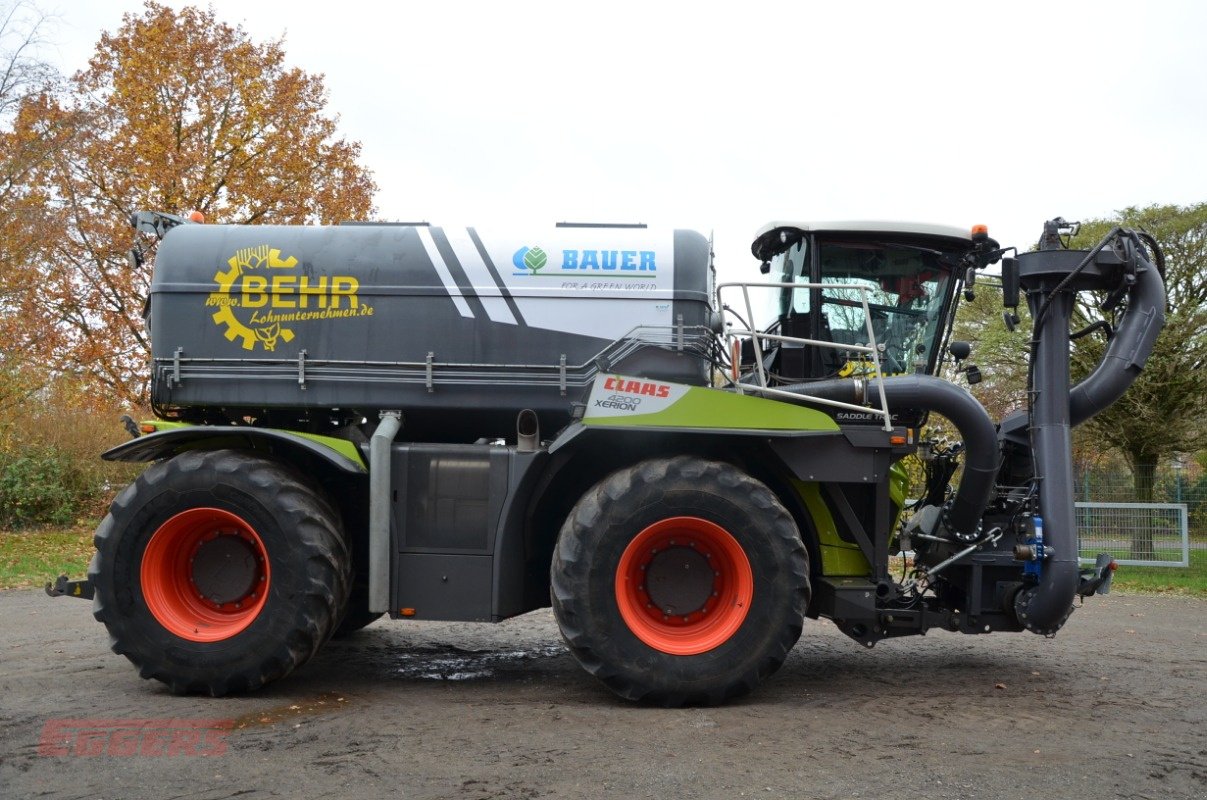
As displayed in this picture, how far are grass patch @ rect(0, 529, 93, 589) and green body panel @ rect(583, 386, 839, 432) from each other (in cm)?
1000

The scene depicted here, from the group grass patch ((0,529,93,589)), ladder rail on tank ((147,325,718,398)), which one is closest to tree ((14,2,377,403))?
grass patch ((0,529,93,589))

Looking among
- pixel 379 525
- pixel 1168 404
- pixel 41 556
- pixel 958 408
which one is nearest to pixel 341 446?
pixel 379 525

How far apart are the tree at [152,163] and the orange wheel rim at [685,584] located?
47.3ft

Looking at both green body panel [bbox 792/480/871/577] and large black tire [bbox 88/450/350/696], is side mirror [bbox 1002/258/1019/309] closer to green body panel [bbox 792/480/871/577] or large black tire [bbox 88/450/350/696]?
green body panel [bbox 792/480/871/577]

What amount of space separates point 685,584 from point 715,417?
1.11m

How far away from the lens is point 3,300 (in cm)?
1778

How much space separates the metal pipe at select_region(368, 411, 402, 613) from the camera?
6.33 meters

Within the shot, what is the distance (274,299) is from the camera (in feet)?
22.6

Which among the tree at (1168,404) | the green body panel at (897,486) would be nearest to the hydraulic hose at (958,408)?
the green body panel at (897,486)

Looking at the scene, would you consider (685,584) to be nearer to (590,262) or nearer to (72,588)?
(590,262)

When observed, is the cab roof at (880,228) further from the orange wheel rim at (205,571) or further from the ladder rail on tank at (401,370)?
the orange wheel rim at (205,571)

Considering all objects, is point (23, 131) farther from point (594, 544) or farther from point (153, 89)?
point (594, 544)

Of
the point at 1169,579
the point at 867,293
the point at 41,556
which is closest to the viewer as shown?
the point at 867,293

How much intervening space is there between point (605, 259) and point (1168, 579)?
→ 40.7ft
